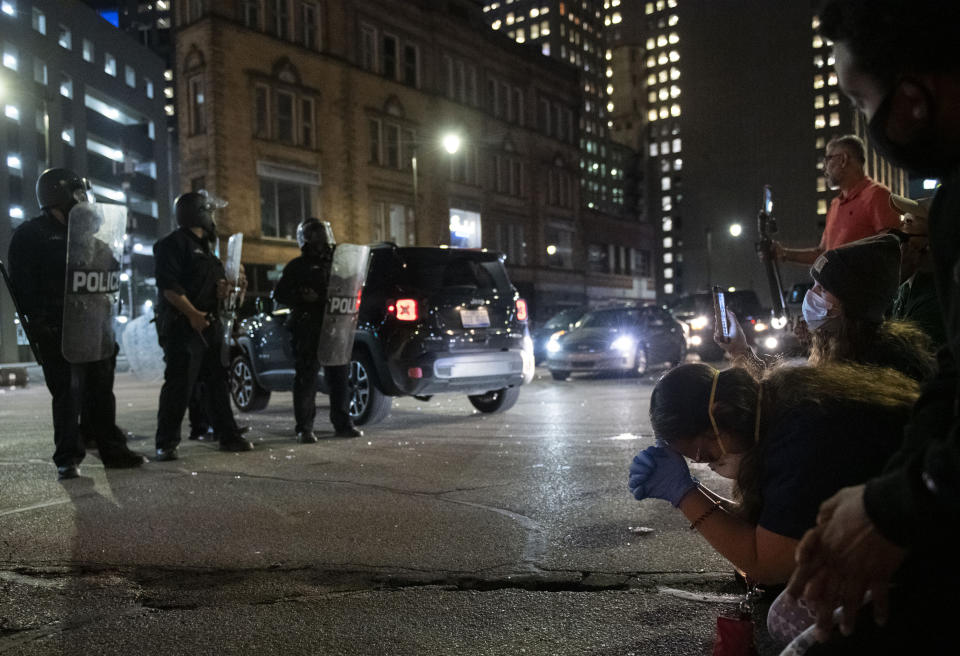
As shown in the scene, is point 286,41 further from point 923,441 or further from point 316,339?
point 923,441

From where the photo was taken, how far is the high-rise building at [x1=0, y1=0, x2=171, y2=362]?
1715 inches

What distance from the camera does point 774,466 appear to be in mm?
1896

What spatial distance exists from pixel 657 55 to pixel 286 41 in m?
133

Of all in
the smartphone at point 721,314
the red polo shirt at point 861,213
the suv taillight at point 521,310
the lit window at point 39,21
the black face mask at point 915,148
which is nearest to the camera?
the black face mask at point 915,148

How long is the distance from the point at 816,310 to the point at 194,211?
5276mm

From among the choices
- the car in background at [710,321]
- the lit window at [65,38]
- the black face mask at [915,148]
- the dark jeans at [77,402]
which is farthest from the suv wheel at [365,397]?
the lit window at [65,38]

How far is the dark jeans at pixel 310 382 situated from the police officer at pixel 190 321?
2.25ft

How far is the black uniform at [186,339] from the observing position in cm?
670

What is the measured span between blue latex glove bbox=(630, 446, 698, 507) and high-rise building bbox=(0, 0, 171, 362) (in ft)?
93.8

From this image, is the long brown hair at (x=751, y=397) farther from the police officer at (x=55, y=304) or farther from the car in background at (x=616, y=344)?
the car in background at (x=616, y=344)

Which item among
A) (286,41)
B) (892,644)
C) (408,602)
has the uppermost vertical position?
(286,41)

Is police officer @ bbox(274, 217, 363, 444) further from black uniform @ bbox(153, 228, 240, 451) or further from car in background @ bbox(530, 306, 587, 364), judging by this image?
car in background @ bbox(530, 306, 587, 364)

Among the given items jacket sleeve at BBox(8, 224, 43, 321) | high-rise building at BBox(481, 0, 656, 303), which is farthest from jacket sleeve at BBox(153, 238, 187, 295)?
high-rise building at BBox(481, 0, 656, 303)

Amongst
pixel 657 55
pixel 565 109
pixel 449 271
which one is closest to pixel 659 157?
pixel 657 55
